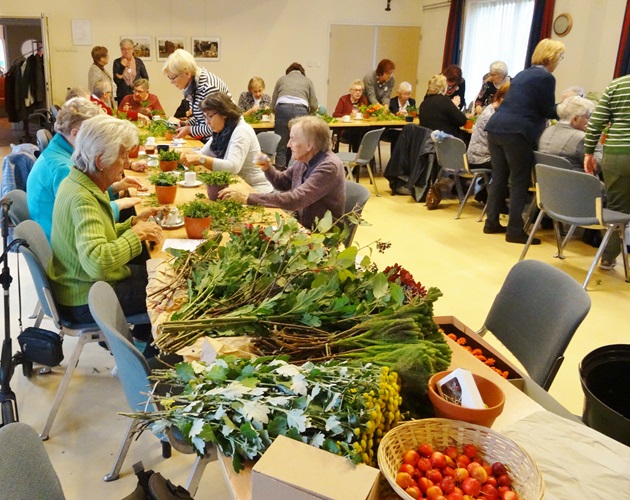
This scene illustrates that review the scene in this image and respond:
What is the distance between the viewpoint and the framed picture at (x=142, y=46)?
9.94 m

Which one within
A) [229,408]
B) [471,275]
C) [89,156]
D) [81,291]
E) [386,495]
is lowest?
[471,275]

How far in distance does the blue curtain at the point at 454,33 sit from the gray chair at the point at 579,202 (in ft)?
21.2

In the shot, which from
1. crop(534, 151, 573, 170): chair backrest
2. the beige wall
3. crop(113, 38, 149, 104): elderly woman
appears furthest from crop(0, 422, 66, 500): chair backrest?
the beige wall

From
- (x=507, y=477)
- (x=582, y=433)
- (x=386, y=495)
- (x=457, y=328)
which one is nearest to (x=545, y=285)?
(x=457, y=328)

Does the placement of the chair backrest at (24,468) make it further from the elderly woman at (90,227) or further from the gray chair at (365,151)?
the gray chair at (365,151)

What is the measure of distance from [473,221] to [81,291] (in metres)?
4.51

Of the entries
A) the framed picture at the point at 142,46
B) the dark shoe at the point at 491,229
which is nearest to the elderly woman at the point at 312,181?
the dark shoe at the point at 491,229

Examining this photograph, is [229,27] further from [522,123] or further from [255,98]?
[522,123]

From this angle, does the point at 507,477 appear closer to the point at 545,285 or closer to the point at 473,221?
the point at 545,285

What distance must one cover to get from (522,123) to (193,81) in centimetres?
279

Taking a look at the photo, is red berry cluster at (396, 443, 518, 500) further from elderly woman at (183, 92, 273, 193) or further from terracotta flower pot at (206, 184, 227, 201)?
elderly woman at (183, 92, 273, 193)

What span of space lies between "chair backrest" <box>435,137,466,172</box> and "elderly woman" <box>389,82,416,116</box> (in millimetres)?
2104

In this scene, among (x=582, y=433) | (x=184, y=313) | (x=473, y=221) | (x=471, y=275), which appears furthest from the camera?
(x=473, y=221)

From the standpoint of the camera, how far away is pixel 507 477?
47.3 inches
